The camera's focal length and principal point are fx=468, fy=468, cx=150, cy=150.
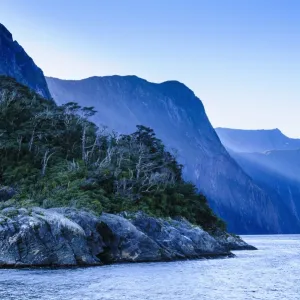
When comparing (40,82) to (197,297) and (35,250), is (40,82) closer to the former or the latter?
(35,250)

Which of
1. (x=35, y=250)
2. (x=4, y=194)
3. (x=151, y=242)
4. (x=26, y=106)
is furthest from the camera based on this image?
(x=26, y=106)

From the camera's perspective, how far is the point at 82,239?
45.2m

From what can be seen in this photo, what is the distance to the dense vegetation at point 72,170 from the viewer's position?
59812mm

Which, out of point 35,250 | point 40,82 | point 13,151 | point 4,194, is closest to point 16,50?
point 40,82

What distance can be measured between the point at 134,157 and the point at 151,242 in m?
35.1

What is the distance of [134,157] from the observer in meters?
88.0

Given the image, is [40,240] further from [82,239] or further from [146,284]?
[146,284]

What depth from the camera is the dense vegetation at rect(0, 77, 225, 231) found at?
2355 inches

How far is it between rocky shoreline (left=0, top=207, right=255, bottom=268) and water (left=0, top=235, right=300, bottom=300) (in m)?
2.82

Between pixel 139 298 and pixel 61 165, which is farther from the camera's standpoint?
pixel 61 165

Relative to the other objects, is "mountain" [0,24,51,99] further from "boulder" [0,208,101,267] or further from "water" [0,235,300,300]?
"water" [0,235,300,300]

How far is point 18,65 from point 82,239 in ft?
475

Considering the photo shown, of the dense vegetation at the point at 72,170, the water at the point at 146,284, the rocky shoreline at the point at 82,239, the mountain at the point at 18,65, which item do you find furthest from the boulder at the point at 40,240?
the mountain at the point at 18,65

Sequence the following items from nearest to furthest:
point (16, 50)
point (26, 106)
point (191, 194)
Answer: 1. point (26, 106)
2. point (191, 194)
3. point (16, 50)
